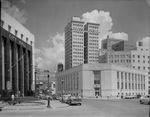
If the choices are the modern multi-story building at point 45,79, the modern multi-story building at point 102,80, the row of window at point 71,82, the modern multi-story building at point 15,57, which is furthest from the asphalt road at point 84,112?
the row of window at point 71,82

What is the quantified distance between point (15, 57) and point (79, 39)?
24904 millimetres

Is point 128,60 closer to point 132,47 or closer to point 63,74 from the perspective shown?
point 132,47

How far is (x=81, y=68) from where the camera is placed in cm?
8075

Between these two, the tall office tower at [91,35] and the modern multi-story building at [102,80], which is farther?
the modern multi-story building at [102,80]

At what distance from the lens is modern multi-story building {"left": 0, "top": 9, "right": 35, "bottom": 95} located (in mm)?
37719

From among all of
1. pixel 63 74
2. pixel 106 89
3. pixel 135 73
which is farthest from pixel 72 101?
pixel 63 74

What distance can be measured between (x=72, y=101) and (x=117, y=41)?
108m

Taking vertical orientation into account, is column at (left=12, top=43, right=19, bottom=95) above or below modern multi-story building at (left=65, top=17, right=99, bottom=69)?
below

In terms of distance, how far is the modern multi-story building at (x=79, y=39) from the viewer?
56025mm

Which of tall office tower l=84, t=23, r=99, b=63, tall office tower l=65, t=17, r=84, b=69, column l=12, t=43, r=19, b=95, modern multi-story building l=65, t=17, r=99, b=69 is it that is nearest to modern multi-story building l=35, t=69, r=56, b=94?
column l=12, t=43, r=19, b=95

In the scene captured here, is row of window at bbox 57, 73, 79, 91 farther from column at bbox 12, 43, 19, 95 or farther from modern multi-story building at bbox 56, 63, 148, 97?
column at bbox 12, 43, 19, 95

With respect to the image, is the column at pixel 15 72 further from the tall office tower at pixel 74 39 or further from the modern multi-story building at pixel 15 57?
the tall office tower at pixel 74 39

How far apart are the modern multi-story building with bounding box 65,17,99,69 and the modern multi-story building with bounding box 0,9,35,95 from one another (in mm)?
9214

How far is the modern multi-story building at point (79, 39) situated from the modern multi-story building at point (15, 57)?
9.21 m
